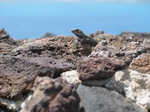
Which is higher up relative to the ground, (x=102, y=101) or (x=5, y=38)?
(x=5, y=38)

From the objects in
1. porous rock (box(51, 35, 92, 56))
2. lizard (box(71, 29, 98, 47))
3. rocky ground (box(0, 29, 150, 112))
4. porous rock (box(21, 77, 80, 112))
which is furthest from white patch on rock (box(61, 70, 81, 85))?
lizard (box(71, 29, 98, 47))

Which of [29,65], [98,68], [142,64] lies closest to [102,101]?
[98,68]

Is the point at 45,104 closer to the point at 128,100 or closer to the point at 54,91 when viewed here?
the point at 54,91

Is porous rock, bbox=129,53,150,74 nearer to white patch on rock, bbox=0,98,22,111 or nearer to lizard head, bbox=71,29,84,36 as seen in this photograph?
lizard head, bbox=71,29,84,36

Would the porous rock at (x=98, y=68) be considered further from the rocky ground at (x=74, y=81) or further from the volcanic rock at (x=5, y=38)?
the volcanic rock at (x=5, y=38)

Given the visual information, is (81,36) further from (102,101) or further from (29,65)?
(102,101)

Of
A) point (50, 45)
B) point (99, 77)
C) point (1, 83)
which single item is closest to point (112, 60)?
point (99, 77)
